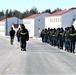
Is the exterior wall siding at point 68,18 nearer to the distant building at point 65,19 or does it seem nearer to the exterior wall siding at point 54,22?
the distant building at point 65,19

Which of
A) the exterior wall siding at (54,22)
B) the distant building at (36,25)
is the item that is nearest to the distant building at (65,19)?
the exterior wall siding at (54,22)

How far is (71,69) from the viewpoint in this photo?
15.3m

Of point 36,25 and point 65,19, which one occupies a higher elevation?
point 65,19

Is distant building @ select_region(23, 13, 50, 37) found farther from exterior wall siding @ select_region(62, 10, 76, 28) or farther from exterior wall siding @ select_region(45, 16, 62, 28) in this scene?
exterior wall siding @ select_region(62, 10, 76, 28)

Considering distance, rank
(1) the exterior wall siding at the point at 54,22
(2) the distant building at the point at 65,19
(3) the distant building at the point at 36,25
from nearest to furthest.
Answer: (2) the distant building at the point at 65,19 → (1) the exterior wall siding at the point at 54,22 → (3) the distant building at the point at 36,25

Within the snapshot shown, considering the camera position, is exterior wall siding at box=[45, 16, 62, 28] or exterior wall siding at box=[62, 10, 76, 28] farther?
exterior wall siding at box=[45, 16, 62, 28]

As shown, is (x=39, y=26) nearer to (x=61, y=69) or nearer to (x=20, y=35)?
(x=20, y=35)

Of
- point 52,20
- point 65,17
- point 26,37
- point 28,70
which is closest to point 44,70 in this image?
point 28,70

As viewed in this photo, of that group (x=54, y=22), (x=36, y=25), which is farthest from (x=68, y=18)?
(x=36, y=25)

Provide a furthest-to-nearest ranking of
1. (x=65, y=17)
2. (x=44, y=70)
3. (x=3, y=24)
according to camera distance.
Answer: (x=3, y=24), (x=65, y=17), (x=44, y=70)

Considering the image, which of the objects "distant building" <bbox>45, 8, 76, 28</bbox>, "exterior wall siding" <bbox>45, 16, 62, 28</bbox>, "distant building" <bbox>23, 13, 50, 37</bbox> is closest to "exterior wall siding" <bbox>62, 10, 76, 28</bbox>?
"distant building" <bbox>45, 8, 76, 28</bbox>

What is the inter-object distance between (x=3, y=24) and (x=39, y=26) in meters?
36.7

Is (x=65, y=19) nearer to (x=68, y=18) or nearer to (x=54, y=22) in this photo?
(x=68, y=18)

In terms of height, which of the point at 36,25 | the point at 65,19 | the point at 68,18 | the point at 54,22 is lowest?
the point at 36,25
